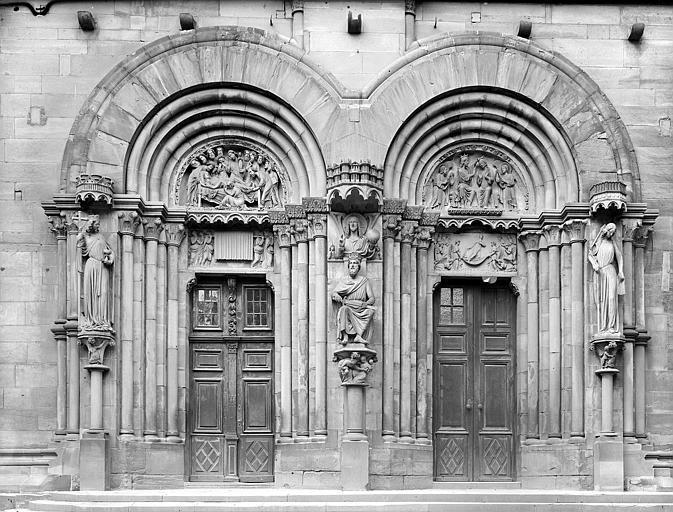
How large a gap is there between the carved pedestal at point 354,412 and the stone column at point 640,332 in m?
4.37

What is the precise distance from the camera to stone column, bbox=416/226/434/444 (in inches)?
876

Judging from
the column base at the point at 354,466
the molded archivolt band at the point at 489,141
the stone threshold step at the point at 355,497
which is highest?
the molded archivolt band at the point at 489,141

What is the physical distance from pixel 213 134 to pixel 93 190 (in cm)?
243

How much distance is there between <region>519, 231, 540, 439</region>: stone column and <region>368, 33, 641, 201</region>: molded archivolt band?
1727mm

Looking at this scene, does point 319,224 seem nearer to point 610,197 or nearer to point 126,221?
point 126,221

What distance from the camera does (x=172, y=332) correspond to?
73.2 ft

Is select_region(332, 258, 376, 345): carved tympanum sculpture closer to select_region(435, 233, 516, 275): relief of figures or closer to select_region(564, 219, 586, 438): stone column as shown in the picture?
select_region(435, 233, 516, 275): relief of figures

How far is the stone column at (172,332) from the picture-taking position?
22016 millimetres

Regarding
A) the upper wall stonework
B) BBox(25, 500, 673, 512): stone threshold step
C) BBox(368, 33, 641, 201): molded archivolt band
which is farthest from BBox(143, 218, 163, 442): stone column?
BBox(368, 33, 641, 201): molded archivolt band

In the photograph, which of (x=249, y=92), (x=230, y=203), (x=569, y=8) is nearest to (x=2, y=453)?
(x=230, y=203)

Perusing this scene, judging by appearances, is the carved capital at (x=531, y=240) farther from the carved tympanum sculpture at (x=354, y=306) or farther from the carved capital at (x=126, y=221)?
the carved capital at (x=126, y=221)

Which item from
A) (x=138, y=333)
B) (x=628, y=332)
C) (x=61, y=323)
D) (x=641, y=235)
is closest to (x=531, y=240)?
(x=641, y=235)

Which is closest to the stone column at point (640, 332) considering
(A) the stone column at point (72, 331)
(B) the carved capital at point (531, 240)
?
(B) the carved capital at point (531, 240)

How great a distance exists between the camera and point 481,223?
2278 cm
